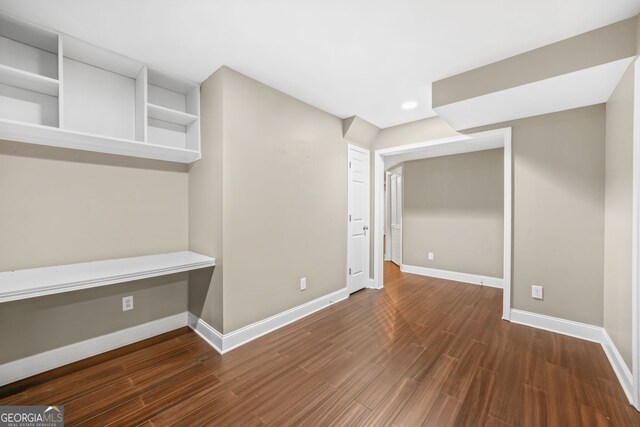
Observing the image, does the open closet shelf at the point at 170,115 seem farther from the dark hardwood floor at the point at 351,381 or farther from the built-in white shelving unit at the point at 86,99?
the dark hardwood floor at the point at 351,381

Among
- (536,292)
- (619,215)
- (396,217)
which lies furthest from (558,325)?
(396,217)

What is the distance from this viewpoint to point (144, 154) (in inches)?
94.8

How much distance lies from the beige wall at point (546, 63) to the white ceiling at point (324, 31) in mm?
73

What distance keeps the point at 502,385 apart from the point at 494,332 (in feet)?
3.01

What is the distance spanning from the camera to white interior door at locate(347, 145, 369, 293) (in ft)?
12.1

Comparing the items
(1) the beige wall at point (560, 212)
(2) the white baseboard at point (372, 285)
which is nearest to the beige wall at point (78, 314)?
(2) the white baseboard at point (372, 285)

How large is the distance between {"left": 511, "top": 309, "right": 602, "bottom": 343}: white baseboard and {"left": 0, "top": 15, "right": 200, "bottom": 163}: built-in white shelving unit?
3.79m

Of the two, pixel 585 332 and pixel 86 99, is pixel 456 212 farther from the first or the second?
pixel 86 99

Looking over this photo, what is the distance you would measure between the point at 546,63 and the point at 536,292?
2192 mm

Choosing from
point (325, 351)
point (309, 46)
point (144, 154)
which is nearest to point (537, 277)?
point (325, 351)

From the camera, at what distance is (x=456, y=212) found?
14.9 feet

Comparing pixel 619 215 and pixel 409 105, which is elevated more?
pixel 409 105

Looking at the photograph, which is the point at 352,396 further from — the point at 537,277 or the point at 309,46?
the point at 309,46

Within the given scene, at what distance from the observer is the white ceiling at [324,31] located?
5.23 feet
